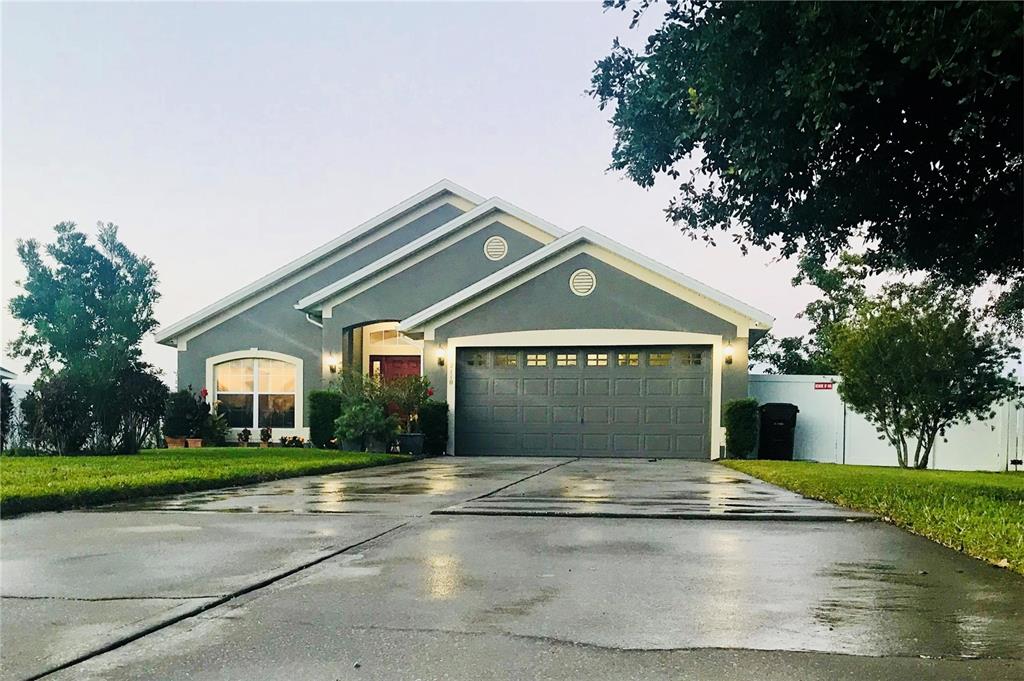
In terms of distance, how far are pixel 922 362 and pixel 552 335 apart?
25.5 ft

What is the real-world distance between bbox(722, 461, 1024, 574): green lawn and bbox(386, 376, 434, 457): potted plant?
7.70 meters

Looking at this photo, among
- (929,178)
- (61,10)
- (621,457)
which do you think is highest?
(61,10)

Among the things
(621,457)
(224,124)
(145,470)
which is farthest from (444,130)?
(145,470)

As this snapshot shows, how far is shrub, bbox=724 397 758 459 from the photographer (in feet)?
64.2

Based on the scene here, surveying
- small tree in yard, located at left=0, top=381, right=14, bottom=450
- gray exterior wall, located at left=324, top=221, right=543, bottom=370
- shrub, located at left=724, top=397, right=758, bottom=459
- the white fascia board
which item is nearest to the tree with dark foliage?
the white fascia board

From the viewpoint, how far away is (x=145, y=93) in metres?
21.9

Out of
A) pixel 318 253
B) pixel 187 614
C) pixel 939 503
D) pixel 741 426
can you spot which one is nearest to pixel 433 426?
pixel 741 426

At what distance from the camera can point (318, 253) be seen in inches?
991

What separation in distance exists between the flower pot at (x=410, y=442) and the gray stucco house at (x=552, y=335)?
118 centimetres

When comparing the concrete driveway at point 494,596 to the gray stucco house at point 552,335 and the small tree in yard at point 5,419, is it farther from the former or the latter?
the gray stucco house at point 552,335

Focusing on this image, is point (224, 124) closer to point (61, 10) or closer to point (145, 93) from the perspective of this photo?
point (145, 93)

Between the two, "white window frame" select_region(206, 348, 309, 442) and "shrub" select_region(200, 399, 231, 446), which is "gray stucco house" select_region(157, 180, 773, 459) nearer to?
"white window frame" select_region(206, 348, 309, 442)

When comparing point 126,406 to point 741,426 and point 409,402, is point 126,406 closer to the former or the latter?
point 409,402

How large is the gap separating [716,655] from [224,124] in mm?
23631
